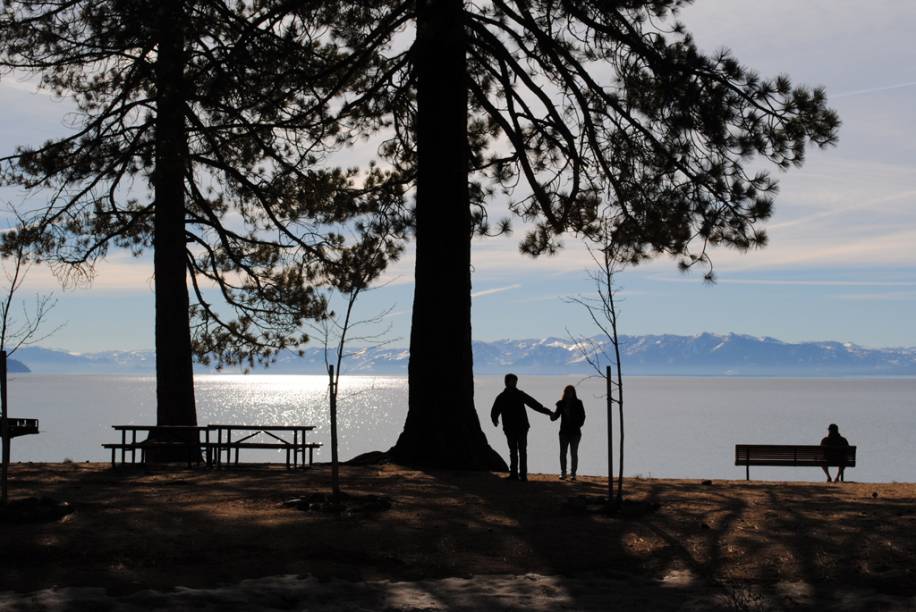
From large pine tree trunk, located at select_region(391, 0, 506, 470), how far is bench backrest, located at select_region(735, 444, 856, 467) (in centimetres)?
578

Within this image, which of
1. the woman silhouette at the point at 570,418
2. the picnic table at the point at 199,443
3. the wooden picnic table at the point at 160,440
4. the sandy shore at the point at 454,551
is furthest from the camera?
the woman silhouette at the point at 570,418

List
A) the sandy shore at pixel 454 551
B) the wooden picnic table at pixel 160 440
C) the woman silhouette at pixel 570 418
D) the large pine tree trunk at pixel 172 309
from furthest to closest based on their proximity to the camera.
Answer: the large pine tree trunk at pixel 172 309 → the woman silhouette at pixel 570 418 → the wooden picnic table at pixel 160 440 → the sandy shore at pixel 454 551

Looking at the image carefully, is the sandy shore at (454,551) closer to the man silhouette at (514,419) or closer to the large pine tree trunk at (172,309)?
the man silhouette at (514,419)

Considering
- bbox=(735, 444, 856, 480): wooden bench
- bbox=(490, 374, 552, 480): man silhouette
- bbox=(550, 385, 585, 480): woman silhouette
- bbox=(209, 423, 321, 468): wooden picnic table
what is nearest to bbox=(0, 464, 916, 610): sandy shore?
bbox=(490, 374, 552, 480): man silhouette

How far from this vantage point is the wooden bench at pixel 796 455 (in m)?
18.3

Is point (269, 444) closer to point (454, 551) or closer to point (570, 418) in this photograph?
point (570, 418)

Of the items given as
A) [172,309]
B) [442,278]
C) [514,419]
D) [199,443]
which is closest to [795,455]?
[514,419]

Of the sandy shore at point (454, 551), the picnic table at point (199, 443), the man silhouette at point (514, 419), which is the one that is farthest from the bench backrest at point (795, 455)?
the picnic table at point (199, 443)

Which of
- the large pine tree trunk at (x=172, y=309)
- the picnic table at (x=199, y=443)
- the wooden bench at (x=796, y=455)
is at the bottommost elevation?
the wooden bench at (x=796, y=455)

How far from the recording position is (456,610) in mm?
7738

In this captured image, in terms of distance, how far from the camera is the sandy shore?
316 inches

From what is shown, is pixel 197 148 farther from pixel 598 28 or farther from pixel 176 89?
pixel 598 28

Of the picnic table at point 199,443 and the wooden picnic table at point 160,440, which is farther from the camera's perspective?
the wooden picnic table at point 160,440

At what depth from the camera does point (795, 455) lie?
18.9 m
